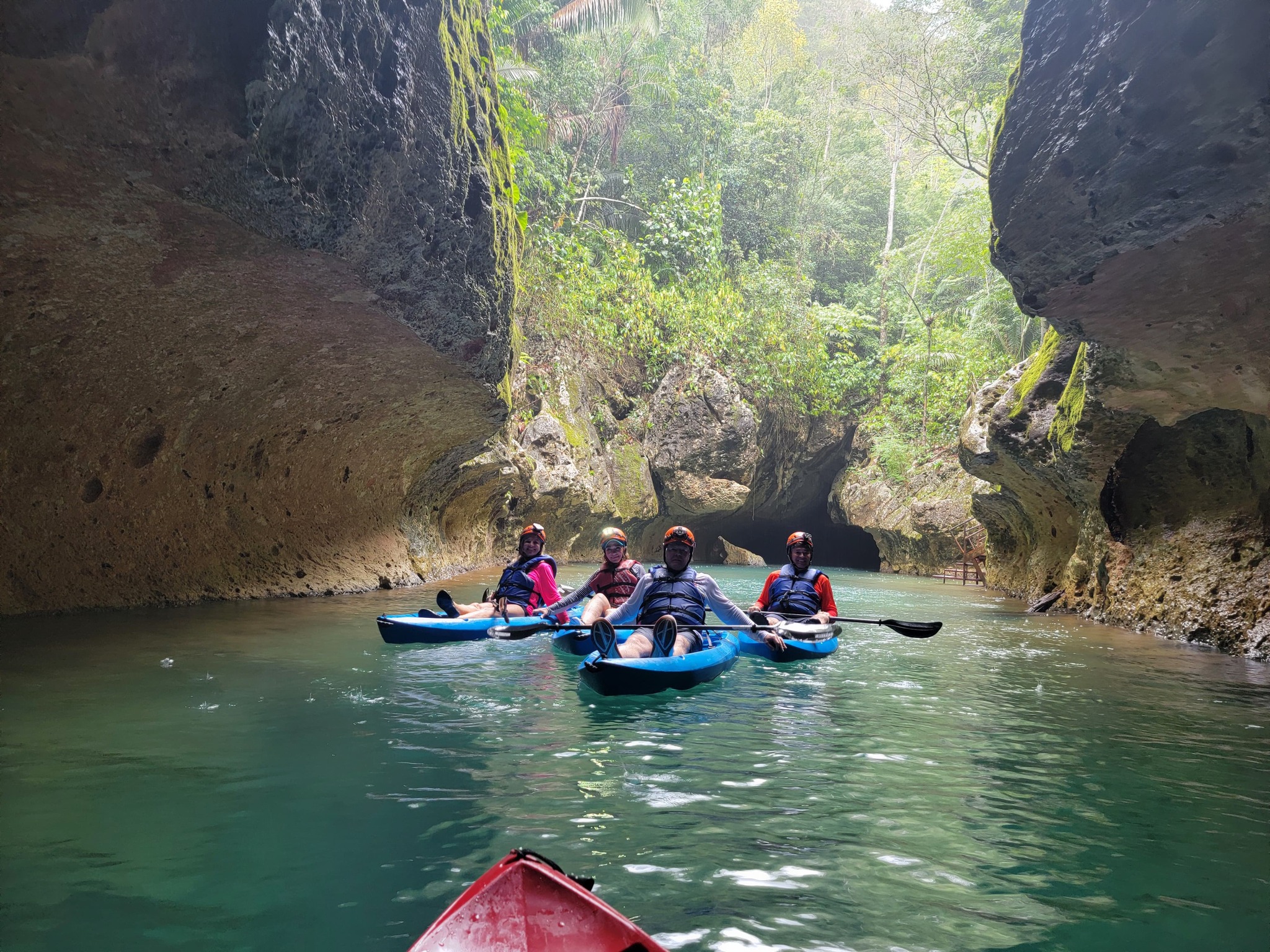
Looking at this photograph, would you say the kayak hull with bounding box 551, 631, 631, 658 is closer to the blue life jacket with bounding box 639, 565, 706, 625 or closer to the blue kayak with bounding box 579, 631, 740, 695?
the blue life jacket with bounding box 639, 565, 706, 625

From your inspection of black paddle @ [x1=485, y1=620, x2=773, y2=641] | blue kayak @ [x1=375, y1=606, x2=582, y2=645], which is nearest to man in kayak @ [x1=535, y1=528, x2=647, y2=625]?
blue kayak @ [x1=375, y1=606, x2=582, y2=645]

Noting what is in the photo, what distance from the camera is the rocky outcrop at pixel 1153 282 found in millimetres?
4738

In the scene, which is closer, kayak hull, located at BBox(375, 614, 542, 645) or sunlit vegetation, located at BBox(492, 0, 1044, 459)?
kayak hull, located at BBox(375, 614, 542, 645)

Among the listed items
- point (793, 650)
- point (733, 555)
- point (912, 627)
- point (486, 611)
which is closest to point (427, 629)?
point (486, 611)

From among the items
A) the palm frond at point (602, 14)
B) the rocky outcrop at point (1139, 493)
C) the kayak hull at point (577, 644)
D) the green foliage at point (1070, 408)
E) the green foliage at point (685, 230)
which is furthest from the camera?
the green foliage at point (685, 230)

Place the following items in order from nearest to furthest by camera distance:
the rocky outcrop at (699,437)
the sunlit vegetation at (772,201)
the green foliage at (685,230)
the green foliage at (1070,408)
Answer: the green foliage at (1070,408), the sunlit vegetation at (772,201), the green foliage at (685,230), the rocky outcrop at (699,437)

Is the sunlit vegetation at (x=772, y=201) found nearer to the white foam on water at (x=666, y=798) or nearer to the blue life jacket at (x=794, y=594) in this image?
the blue life jacket at (x=794, y=594)

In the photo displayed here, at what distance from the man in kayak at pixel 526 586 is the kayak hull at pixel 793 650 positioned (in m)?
2.25

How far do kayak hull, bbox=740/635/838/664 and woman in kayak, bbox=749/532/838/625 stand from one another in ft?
1.16

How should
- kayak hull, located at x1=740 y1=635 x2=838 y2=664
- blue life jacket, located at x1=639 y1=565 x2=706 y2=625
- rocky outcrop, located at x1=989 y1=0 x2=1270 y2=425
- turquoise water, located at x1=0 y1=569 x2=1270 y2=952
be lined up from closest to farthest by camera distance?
turquoise water, located at x1=0 y1=569 x2=1270 y2=952, rocky outcrop, located at x1=989 y1=0 x2=1270 y2=425, blue life jacket, located at x1=639 y1=565 x2=706 y2=625, kayak hull, located at x1=740 y1=635 x2=838 y2=664

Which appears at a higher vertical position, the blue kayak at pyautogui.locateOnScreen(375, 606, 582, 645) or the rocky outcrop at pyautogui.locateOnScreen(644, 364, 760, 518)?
the rocky outcrop at pyautogui.locateOnScreen(644, 364, 760, 518)

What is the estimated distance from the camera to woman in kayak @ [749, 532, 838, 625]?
27.7 feet

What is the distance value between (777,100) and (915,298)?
1077 centimetres

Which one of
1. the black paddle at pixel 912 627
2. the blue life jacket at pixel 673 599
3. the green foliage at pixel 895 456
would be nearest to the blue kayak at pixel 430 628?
the blue life jacket at pixel 673 599
